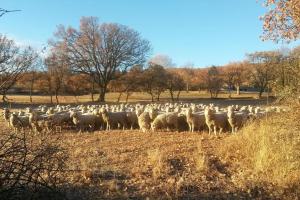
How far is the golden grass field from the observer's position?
32.9 ft

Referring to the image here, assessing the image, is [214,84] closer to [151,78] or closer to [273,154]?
[151,78]

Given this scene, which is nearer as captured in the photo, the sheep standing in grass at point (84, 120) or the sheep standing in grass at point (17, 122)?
the sheep standing in grass at point (17, 122)

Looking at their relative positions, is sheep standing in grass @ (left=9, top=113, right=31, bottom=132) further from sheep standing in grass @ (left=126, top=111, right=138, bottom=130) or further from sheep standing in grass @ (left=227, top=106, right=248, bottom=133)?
sheep standing in grass @ (left=227, top=106, right=248, bottom=133)

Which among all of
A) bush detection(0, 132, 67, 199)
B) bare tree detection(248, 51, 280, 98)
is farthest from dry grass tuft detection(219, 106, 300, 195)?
bare tree detection(248, 51, 280, 98)

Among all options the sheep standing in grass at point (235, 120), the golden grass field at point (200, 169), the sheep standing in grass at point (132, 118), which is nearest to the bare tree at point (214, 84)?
the sheep standing in grass at point (132, 118)

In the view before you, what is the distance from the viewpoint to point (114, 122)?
73.3 feet

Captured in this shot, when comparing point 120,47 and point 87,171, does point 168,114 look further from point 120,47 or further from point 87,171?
point 120,47

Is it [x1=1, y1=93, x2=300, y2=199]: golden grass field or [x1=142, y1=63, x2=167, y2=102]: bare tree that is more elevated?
[x1=142, y1=63, x2=167, y2=102]: bare tree

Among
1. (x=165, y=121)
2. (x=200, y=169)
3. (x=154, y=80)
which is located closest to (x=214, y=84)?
(x=154, y=80)

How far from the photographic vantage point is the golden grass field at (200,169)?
1003 cm

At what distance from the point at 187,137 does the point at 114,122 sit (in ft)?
19.7

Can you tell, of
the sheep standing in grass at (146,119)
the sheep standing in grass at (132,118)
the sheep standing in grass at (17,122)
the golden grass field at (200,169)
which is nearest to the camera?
the sheep standing in grass at (17,122)

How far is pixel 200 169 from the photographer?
11.6 m

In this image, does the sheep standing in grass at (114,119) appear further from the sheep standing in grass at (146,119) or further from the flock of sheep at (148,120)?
the sheep standing in grass at (146,119)
